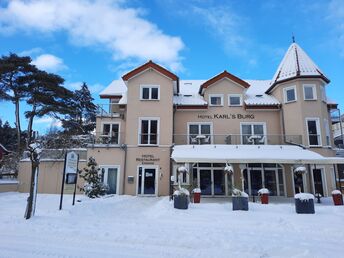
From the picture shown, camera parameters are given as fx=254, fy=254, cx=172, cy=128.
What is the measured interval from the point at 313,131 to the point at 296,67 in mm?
5289

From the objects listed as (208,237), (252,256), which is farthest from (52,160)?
(252,256)

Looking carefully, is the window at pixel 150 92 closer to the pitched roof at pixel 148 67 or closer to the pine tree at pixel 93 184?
the pitched roof at pixel 148 67

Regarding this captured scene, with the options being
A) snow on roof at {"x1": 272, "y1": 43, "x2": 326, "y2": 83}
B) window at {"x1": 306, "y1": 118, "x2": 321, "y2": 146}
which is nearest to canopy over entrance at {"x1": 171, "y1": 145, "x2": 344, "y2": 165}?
window at {"x1": 306, "y1": 118, "x2": 321, "y2": 146}

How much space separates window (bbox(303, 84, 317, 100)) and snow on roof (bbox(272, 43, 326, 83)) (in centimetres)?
92

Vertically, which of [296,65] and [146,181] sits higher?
[296,65]

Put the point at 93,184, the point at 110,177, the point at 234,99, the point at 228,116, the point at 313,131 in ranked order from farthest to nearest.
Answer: the point at 234,99 < the point at 228,116 < the point at 313,131 < the point at 110,177 < the point at 93,184

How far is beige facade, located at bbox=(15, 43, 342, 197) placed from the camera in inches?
740

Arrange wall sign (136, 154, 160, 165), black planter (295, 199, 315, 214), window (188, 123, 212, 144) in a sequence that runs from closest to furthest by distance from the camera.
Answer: black planter (295, 199, 315, 214) → wall sign (136, 154, 160, 165) → window (188, 123, 212, 144)

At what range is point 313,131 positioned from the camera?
63.5 feet

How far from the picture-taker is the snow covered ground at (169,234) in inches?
227

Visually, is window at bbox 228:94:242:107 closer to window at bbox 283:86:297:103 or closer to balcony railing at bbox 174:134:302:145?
balcony railing at bbox 174:134:302:145

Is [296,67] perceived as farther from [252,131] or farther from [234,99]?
[252,131]

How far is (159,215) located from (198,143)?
399 inches

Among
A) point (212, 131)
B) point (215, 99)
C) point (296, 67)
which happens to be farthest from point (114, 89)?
point (296, 67)
